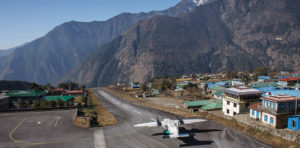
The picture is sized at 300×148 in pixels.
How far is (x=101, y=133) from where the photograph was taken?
4059 cm

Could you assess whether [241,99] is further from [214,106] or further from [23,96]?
[23,96]

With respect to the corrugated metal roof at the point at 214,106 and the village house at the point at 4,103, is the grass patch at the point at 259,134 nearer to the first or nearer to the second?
the corrugated metal roof at the point at 214,106

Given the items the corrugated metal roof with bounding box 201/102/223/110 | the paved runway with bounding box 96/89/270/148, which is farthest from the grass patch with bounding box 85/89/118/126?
the corrugated metal roof with bounding box 201/102/223/110

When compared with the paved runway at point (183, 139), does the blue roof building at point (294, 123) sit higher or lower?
higher

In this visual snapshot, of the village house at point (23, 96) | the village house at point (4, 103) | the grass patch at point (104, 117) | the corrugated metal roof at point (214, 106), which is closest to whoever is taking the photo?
the grass patch at point (104, 117)

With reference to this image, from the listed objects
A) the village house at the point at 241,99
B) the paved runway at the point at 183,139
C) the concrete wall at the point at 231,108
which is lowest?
the paved runway at the point at 183,139

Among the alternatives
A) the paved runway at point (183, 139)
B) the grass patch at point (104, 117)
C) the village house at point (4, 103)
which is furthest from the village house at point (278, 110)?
the village house at point (4, 103)

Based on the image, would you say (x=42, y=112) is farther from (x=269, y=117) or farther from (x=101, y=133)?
(x=269, y=117)

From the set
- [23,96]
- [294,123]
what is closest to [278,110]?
[294,123]

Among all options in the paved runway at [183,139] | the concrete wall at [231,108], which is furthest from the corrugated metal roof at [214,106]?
the paved runway at [183,139]

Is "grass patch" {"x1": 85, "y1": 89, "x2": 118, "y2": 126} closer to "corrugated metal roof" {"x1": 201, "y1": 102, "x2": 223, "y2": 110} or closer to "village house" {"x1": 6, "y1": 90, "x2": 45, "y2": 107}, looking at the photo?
"corrugated metal roof" {"x1": 201, "y1": 102, "x2": 223, "y2": 110}

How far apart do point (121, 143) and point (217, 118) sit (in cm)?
2662

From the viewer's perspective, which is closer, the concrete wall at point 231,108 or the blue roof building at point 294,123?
the blue roof building at point 294,123

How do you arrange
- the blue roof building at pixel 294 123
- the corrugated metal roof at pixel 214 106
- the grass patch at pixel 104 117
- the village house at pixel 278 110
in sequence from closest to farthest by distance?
the blue roof building at pixel 294 123 < the village house at pixel 278 110 < the grass patch at pixel 104 117 < the corrugated metal roof at pixel 214 106
